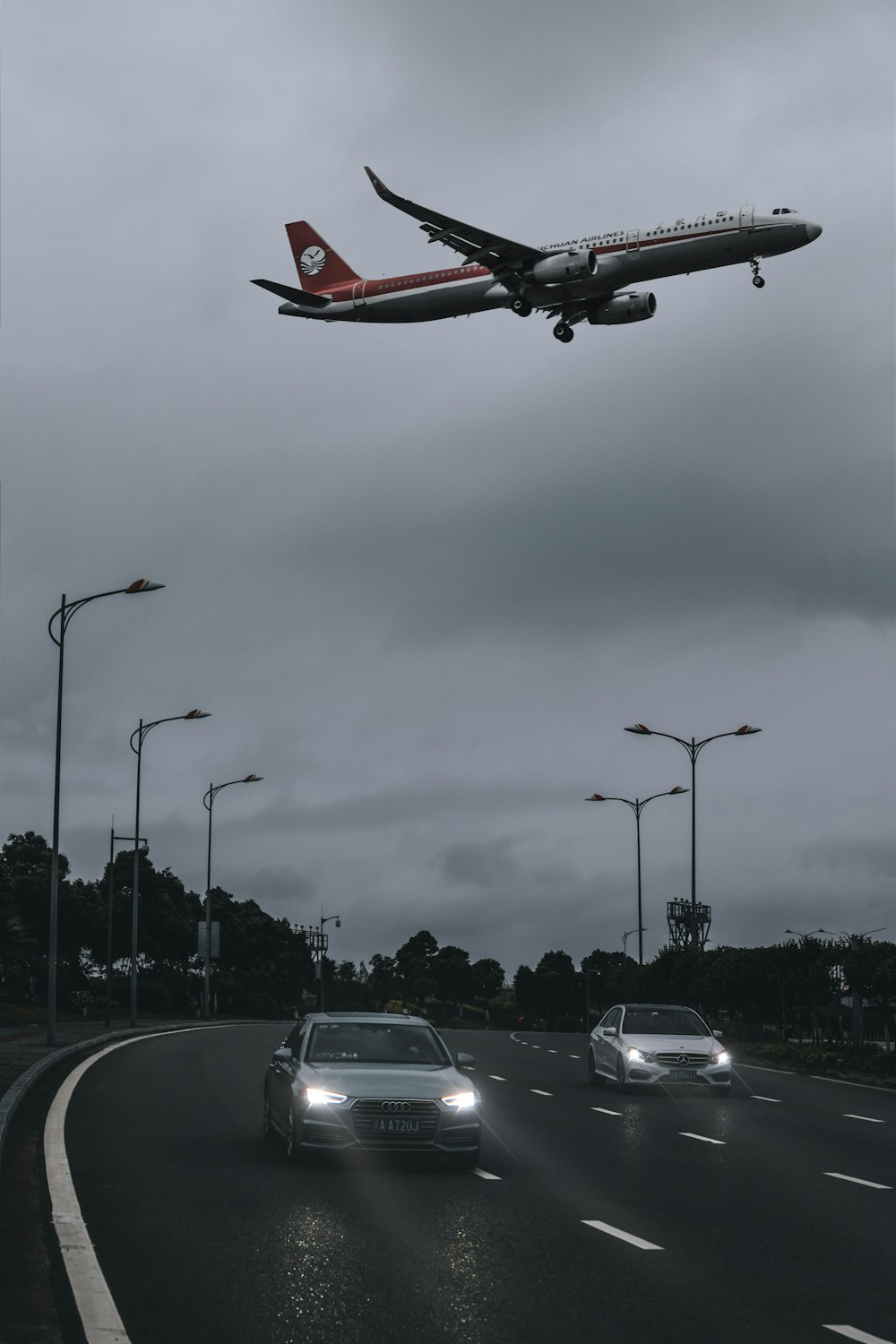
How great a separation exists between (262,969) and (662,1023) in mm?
103691

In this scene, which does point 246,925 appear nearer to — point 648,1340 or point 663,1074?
point 663,1074

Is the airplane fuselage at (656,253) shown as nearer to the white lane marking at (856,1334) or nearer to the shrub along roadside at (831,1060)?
the shrub along roadside at (831,1060)

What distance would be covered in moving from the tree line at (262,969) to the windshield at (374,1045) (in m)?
21.5

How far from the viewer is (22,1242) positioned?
377 inches

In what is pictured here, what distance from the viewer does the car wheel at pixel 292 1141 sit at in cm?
1327

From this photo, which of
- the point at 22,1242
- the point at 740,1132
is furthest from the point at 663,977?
the point at 22,1242

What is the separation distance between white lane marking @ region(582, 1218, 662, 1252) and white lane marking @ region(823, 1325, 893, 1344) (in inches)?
90.1

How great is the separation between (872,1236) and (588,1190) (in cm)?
267

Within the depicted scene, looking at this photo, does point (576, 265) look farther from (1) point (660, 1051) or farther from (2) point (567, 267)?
(1) point (660, 1051)

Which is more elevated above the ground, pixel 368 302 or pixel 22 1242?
pixel 368 302

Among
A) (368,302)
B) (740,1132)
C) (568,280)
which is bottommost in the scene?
(740,1132)

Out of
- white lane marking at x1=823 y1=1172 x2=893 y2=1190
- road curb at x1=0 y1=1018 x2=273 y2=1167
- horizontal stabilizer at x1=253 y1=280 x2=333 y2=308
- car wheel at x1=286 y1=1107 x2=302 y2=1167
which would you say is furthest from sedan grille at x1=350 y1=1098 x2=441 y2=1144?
horizontal stabilizer at x1=253 y1=280 x2=333 y2=308

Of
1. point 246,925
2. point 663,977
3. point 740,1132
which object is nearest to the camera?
point 740,1132

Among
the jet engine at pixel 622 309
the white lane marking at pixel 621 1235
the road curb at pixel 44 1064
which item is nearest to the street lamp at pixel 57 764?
the road curb at pixel 44 1064
